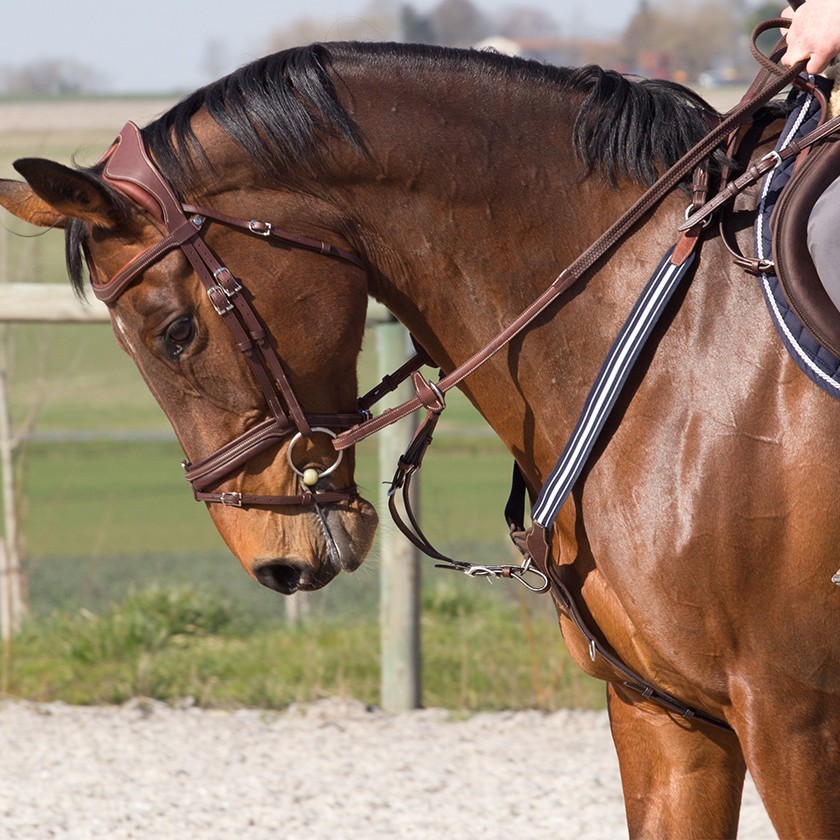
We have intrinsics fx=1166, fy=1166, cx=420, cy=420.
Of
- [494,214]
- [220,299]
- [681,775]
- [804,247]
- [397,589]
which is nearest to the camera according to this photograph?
[804,247]

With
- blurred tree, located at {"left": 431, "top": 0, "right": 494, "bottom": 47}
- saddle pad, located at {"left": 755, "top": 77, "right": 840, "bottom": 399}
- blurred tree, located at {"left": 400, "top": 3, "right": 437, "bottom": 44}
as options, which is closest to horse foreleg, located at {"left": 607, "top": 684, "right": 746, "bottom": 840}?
saddle pad, located at {"left": 755, "top": 77, "right": 840, "bottom": 399}

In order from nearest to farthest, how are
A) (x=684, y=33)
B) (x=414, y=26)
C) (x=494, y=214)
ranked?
(x=494, y=214)
(x=414, y=26)
(x=684, y=33)

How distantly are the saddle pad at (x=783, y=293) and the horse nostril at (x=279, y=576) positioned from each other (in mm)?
1007

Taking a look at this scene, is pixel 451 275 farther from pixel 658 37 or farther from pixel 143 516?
pixel 658 37

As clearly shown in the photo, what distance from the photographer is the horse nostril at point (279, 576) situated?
225cm

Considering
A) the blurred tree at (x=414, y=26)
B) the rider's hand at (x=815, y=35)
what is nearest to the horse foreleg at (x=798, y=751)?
the rider's hand at (x=815, y=35)

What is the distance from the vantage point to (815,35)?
217 cm

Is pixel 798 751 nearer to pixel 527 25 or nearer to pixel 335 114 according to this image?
pixel 335 114

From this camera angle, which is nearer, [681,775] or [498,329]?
[498,329]

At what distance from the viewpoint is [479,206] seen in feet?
7.29

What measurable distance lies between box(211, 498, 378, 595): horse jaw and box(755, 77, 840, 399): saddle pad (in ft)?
2.84

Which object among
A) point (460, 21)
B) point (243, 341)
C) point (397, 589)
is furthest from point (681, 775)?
point (460, 21)

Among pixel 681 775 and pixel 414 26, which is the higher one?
pixel 414 26

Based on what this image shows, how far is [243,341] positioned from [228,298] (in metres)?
0.08
